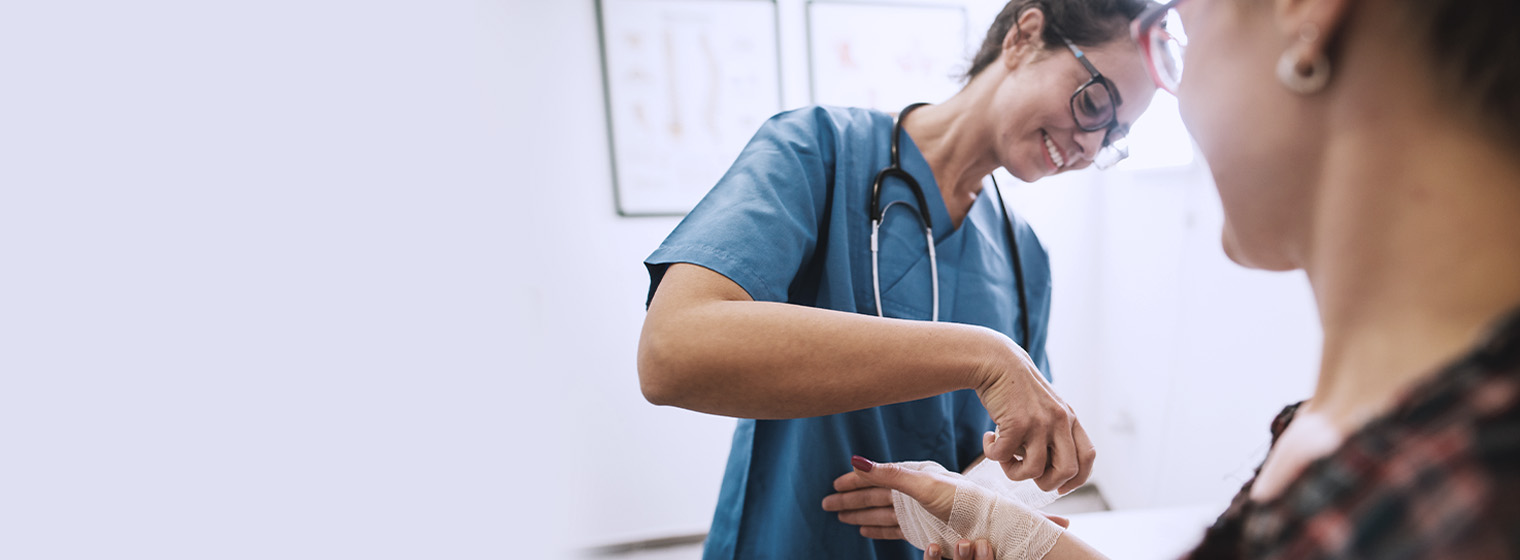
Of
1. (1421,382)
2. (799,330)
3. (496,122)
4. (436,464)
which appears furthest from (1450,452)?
(496,122)

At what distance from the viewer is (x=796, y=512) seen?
874 millimetres

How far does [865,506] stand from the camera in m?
0.83

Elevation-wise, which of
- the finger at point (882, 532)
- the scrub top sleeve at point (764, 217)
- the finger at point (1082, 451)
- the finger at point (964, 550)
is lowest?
the finger at point (882, 532)

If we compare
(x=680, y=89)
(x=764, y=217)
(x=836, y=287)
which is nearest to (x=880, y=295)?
(x=836, y=287)

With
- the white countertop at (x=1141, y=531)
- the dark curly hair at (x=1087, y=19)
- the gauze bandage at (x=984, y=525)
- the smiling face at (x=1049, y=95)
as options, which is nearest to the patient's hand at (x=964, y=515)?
the gauze bandage at (x=984, y=525)

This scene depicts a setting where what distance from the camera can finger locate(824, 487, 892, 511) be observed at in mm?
811

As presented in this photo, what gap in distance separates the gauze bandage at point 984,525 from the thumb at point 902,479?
26mm

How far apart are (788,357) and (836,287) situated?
26 cm

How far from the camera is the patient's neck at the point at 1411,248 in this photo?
12.9 inches

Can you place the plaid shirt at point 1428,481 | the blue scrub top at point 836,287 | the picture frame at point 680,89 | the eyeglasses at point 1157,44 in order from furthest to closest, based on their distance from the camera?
the picture frame at point 680,89
the blue scrub top at point 836,287
the eyeglasses at point 1157,44
the plaid shirt at point 1428,481

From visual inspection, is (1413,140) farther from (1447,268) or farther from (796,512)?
(796,512)

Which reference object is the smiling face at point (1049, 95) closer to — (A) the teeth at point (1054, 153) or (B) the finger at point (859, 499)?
(A) the teeth at point (1054, 153)

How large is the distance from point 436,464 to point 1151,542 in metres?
1.06

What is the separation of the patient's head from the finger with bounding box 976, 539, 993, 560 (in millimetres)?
417
